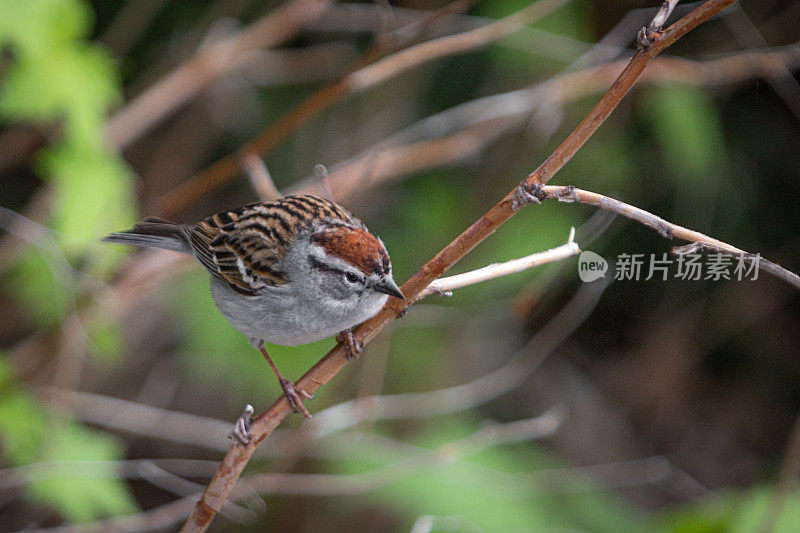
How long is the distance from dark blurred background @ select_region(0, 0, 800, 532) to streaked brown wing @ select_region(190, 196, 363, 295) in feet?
2.02

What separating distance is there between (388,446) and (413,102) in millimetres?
2114

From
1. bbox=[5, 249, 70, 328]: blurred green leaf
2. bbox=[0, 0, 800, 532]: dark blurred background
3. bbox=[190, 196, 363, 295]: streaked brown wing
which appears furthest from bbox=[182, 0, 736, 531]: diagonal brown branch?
bbox=[5, 249, 70, 328]: blurred green leaf

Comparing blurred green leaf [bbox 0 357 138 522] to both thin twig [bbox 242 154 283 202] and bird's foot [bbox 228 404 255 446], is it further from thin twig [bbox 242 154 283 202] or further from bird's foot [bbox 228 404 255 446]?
bird's foot [bbox 228 404 255 446]

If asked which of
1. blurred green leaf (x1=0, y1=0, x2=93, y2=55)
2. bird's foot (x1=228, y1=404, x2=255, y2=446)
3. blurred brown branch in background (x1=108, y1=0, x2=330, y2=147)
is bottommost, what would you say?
bird's foot (x1=228, y1=404, x2=255, y2=446)

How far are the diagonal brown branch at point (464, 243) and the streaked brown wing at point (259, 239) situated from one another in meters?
0.56

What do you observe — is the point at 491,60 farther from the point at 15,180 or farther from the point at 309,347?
the point at 15,180

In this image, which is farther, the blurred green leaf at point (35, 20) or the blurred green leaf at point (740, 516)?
the blurred green leaf at point (740, 516)

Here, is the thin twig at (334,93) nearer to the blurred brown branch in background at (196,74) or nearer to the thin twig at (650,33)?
the blurred brown branch in background at (196,74)

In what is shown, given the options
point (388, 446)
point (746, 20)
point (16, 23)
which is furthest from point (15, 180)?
point (746, 20)

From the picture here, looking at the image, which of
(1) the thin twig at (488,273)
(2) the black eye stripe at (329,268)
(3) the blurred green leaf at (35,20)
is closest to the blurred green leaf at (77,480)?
(2) the black eye stripe at (329,268)

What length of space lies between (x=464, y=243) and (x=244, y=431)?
69cm

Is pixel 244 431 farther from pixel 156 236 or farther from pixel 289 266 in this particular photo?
pixel 156 236

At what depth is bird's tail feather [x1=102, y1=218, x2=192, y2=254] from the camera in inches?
94.3

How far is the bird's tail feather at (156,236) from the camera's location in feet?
7.86
